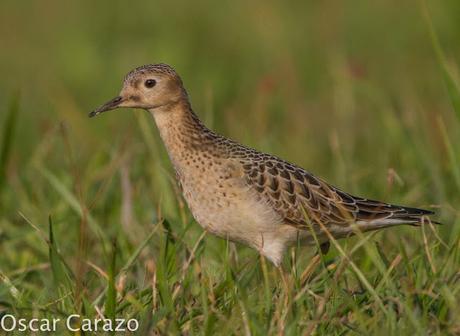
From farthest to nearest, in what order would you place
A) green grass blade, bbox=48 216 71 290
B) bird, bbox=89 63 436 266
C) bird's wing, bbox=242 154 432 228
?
bird's wing, bbox=242 154 432 228 → bird, bbox=89 63 436 266 → green grass blade, bbox=48 216 71 290

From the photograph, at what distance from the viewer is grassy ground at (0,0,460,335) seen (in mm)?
5625

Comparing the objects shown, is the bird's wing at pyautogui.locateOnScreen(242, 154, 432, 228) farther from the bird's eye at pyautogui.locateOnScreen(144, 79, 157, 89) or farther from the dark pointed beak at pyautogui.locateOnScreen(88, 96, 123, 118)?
the dark pointed beak at pyautogui.locateOnScreen(88, 96, 123, 118)

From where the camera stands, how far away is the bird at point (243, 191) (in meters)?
6.59

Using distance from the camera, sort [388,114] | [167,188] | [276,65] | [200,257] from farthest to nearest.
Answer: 1. [276,65]
2. [388,114]
3. [167,188]
4. [200,257]

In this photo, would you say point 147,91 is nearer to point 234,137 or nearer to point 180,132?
point 180,132

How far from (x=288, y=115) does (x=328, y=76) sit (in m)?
1.85

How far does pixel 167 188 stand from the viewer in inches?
311

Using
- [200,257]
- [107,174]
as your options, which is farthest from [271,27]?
[200,257]

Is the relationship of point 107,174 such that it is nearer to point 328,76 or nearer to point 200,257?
point 200,257

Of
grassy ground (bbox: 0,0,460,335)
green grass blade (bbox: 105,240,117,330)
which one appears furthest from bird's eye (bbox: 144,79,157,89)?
green grass blade (bbox: 105,240,117,330)

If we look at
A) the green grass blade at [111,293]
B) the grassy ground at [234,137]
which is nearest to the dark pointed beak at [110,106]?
the grassy ground at [234,137]

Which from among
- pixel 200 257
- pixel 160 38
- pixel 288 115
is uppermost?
pixel 160 38

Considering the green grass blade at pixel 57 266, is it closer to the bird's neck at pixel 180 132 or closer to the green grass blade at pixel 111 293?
the green grass blade at pixel 111 293

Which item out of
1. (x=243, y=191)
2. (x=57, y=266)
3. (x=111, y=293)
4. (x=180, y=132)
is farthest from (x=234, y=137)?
(x=111, y=293)
